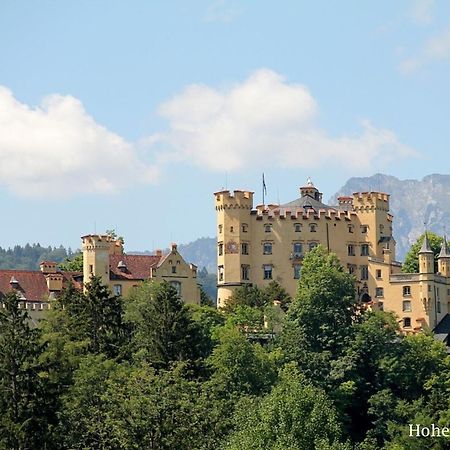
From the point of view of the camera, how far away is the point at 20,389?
79875 mm

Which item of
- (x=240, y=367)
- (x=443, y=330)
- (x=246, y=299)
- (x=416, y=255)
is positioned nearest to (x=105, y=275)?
(x=246, y=299)

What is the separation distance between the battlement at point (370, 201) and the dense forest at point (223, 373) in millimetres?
9554

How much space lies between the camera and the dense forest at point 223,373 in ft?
259

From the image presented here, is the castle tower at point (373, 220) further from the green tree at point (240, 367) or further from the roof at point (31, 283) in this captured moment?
the green tree at point (240, 367)

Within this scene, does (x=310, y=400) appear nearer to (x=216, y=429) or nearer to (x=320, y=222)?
(x=216, y=429)

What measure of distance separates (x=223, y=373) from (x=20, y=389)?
19992 millimetres

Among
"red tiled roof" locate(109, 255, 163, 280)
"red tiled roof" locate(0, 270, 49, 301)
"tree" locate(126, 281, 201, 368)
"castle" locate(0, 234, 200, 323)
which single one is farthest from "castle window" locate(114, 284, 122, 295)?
"tree" locate(126, 281, 201, 368)

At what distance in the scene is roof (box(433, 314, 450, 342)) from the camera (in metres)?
121

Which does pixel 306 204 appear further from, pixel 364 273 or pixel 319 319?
pixel 319 319

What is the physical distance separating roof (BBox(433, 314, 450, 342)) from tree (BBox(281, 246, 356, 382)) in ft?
28.5

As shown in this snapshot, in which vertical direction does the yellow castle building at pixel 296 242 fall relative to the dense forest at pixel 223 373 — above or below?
above

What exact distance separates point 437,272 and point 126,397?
53.9 metres

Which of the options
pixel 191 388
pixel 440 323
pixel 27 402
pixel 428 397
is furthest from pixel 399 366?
pixel 27 402

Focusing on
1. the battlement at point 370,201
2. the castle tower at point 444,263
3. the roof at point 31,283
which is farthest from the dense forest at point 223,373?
the castle tower at point 444,263
